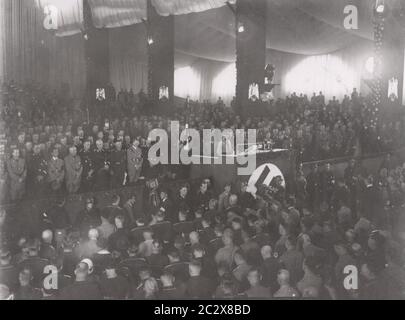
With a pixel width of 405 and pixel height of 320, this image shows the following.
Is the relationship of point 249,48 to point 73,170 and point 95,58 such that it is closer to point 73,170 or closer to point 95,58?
point 95,58

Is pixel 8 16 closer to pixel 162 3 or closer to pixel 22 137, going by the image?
pixel 162 3

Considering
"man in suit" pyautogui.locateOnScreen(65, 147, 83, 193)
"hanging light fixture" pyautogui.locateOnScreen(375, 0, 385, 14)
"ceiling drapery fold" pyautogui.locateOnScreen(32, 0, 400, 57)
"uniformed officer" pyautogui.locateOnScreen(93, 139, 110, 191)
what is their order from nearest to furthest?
"man in suit" pyautogui.locateOnScreen(65, 147, 83, 193) < "uniformed officer" pyautogui.locateOnScreen(93, 139, 110, 191) < "hanging light fixture" pyautogui.locateOnScreen(375, 0, 385, 14) < "ceiling drapery fold" pyautogui.locateOnScreen(32, 0, 400, 57)

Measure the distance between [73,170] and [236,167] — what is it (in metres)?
3.40

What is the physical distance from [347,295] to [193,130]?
8.11m

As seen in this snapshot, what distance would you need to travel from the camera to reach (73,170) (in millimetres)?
10000

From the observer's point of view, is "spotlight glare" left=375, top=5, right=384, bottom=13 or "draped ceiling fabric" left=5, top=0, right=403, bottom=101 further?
"draped ceiling fabric" left=5, top=0, right=403, bottom=101

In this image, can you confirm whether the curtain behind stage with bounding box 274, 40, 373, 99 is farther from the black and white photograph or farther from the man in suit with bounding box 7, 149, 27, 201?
the man in suit with bounding box 7, 149, 27, 201

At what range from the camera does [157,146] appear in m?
11.8

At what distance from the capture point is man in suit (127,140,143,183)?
11.0 metres

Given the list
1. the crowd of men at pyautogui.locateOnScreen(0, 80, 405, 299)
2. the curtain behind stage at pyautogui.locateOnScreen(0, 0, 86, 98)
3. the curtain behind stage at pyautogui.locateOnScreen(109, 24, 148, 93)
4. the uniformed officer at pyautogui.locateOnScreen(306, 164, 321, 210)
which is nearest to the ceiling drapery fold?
the curtain behind stage at pyautogui.locateOnScreen(109, 24, 148, 93)

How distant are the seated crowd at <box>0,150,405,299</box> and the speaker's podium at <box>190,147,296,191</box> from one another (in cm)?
163

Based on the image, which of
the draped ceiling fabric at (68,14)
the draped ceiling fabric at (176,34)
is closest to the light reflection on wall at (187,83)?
the draped ceiling fabric at (176,34)

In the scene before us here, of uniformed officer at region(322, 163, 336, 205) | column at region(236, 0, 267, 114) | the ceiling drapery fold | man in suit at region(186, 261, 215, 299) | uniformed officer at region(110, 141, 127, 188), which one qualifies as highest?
the ceiling drapery fold

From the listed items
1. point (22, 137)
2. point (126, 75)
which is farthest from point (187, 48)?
point (22, 137)
